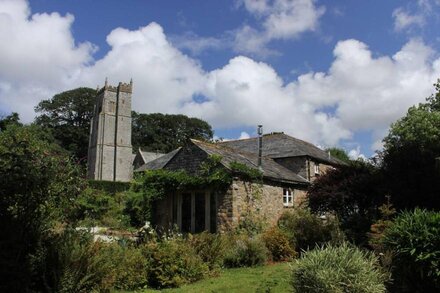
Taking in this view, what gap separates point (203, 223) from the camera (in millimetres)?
20859

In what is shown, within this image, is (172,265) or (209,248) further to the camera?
(209,248)

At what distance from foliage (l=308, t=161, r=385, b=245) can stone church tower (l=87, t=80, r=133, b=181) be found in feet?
189

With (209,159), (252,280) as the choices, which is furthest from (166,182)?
(252,280)

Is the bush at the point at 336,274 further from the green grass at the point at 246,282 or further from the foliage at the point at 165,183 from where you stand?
the foliage at the point at 165,183

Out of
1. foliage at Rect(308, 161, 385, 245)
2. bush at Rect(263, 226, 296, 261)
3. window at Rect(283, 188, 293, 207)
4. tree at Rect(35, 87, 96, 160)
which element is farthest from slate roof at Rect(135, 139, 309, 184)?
tree at Rect(35, 87, 96, 160)

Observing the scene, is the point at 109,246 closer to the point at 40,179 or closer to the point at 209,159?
the point at 40,179

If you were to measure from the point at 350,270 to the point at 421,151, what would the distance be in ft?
32.0

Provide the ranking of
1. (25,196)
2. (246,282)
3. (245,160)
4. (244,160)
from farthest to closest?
1. (245,160)
2. (244,160)
3. (246,282)
4. (25,196)

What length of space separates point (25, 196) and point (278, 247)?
9.47 meters

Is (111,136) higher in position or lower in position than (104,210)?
higher

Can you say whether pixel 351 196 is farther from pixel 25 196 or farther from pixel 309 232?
pixel 25 196

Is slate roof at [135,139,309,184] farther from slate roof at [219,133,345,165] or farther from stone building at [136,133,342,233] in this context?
slate roof at [219,133,345,165]

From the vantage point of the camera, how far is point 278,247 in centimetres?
1539

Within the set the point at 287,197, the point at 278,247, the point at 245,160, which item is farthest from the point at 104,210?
the point at 278,247
